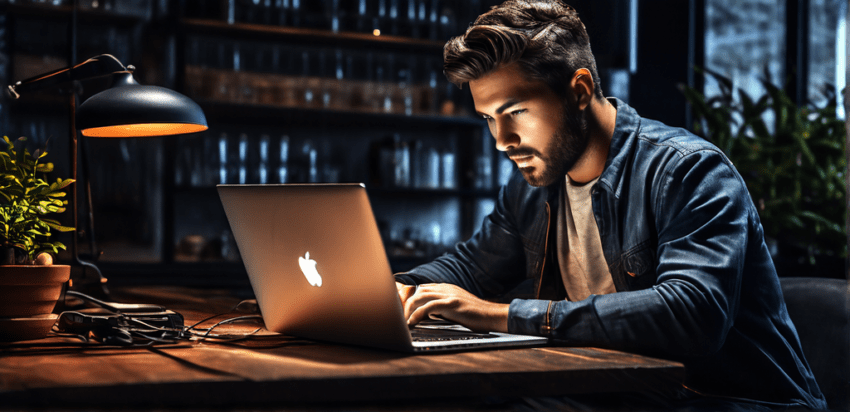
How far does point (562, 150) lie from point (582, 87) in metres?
0.12

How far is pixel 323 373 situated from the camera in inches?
30.2

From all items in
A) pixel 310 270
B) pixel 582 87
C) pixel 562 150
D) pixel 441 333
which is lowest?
pixel 441 333

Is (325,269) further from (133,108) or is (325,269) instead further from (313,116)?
(313,116)

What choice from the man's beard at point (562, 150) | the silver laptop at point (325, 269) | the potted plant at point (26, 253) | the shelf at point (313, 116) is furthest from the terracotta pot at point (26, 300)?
the shelf at point (313, 116)

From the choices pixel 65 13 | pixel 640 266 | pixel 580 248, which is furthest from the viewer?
pixel 65 13

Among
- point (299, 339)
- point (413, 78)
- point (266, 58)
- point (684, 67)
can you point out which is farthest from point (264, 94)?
point (299, 339)

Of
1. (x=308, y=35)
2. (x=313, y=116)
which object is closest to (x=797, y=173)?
(x=313, y=116)

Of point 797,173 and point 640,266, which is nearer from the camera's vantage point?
point 640,266

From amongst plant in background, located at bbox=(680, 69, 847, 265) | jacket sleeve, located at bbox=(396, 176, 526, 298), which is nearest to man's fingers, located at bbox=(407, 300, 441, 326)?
jacket sleeve, located at bbox=(396, 176, 526, 298)

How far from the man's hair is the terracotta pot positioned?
727 millimetres

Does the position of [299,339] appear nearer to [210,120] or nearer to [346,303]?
[346,303]

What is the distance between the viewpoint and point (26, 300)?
103 centimetres

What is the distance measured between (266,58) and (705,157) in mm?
2721

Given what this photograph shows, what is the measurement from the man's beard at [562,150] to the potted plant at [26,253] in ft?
2.52
